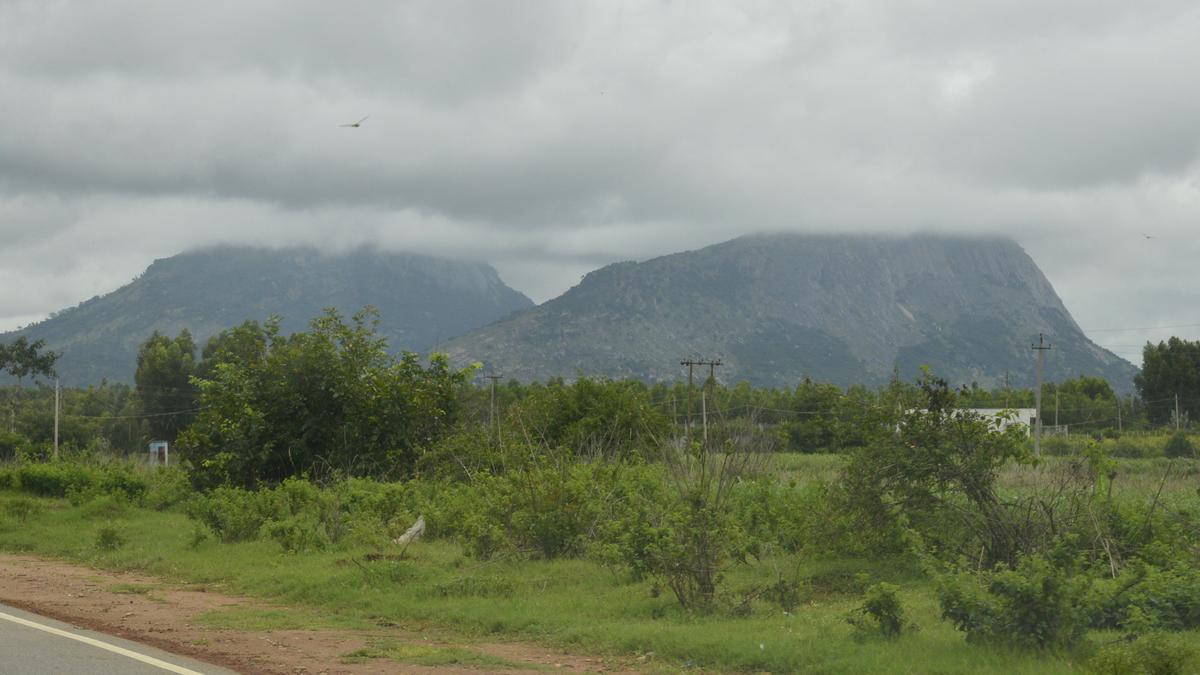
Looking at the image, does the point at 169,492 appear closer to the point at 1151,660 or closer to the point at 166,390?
the point at 1151,660

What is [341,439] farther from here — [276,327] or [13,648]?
[13,648]

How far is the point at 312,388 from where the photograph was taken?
2608 cm

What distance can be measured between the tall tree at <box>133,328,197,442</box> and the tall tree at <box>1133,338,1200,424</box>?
75.6 meters

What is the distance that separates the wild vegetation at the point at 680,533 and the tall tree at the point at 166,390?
53.1 metres

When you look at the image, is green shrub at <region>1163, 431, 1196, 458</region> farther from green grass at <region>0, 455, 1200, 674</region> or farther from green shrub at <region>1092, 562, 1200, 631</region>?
green shrub at <region>1092, 562, 1200, 631</region>

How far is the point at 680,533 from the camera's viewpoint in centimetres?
1304

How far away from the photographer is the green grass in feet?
33.5

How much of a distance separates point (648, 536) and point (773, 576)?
95.6 inches

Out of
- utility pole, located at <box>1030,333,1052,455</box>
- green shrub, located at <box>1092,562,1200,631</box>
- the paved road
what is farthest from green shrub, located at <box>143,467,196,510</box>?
utility pole, located at <box>1030,333,1052,455</box>

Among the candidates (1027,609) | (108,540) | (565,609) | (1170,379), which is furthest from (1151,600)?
(1170,379)

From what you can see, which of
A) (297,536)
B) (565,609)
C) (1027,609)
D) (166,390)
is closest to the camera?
(1027,609)

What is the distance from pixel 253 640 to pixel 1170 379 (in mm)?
95399

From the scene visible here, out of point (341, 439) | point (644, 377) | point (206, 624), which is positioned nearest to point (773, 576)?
point (206, 624)

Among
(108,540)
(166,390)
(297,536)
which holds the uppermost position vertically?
(166,390)
